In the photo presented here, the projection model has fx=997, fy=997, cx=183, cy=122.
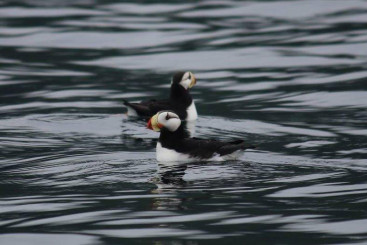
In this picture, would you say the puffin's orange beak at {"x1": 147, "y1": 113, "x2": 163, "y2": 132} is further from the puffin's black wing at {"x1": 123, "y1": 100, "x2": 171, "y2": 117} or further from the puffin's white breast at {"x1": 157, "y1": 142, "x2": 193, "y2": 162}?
the puffin's black wing at {"x1": 123, "y1": 100, "x2": 171, "y2": 117}

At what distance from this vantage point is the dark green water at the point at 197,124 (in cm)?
982

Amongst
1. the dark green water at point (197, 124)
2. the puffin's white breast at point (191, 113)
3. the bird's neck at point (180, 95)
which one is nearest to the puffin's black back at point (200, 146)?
the dark green water at point (197, 124)

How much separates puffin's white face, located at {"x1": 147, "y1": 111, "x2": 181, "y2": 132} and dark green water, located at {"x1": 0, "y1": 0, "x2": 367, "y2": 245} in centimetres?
48

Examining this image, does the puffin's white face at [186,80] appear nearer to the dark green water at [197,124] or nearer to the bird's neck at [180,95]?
the bird's neck at [180,95]

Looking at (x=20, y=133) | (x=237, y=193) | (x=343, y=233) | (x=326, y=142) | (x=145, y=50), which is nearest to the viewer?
(x=343, y=233)

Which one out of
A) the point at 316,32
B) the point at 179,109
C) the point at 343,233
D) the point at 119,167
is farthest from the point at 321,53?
the point at 343,233

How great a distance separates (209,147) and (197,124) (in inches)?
157

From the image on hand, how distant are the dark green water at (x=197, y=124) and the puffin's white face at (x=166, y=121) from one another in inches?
18.9

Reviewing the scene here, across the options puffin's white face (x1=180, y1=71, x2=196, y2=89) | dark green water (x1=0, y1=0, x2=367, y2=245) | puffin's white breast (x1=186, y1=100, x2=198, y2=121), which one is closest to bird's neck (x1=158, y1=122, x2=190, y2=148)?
dark green water (x1=0, y1=0, x2=367, y2=245)

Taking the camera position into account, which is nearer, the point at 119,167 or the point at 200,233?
the point at 200,233

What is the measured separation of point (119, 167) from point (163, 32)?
13.4 meters

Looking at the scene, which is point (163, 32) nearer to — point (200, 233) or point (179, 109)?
point (179, 109)

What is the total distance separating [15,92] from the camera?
1988 cm

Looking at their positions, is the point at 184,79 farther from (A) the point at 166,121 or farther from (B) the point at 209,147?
(B) the point at 209,147
